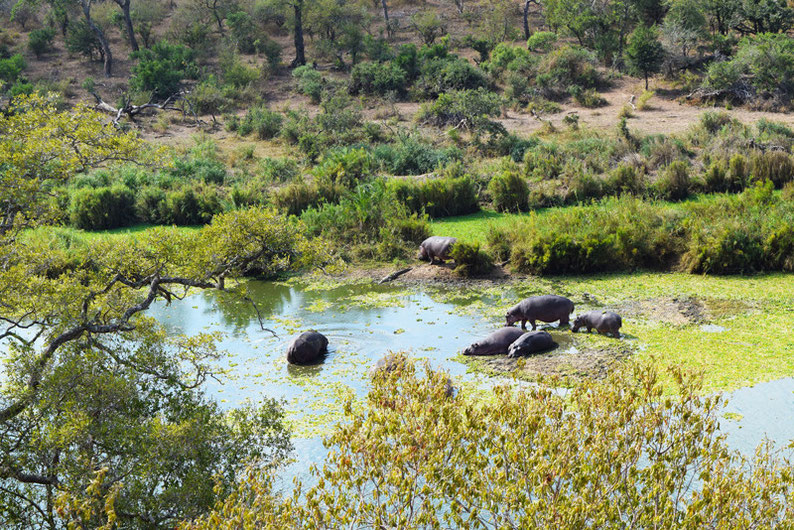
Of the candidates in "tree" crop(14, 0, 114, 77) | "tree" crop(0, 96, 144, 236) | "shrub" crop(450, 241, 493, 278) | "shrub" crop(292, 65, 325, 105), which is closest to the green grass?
"shrub" crop(450, 241, 493, 278)

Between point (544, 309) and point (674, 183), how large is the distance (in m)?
9.11

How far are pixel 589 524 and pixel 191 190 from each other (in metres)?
18.0

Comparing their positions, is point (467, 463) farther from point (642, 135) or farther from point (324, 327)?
point (642, 135)

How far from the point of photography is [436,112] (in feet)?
97.2

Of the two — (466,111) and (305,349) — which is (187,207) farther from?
(466,111)

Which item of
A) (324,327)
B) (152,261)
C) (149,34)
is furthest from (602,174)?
(149,34)

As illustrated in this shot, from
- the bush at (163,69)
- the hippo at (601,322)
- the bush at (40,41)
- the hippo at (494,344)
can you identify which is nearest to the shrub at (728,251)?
the hippo at (601,322)

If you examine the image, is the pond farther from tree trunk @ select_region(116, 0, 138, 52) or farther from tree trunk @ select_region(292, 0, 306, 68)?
tree trunk @ select_region(116, 0, 138, 52)

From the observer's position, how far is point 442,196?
807 inches

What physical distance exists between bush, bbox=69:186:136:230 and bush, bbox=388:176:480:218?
283 inches

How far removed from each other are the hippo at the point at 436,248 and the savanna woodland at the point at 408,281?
82 mm

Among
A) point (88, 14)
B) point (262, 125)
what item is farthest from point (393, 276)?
point (88, 14)

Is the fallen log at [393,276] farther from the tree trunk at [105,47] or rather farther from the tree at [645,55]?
the tree trunk at [105,47]

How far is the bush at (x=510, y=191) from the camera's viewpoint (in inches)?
794
